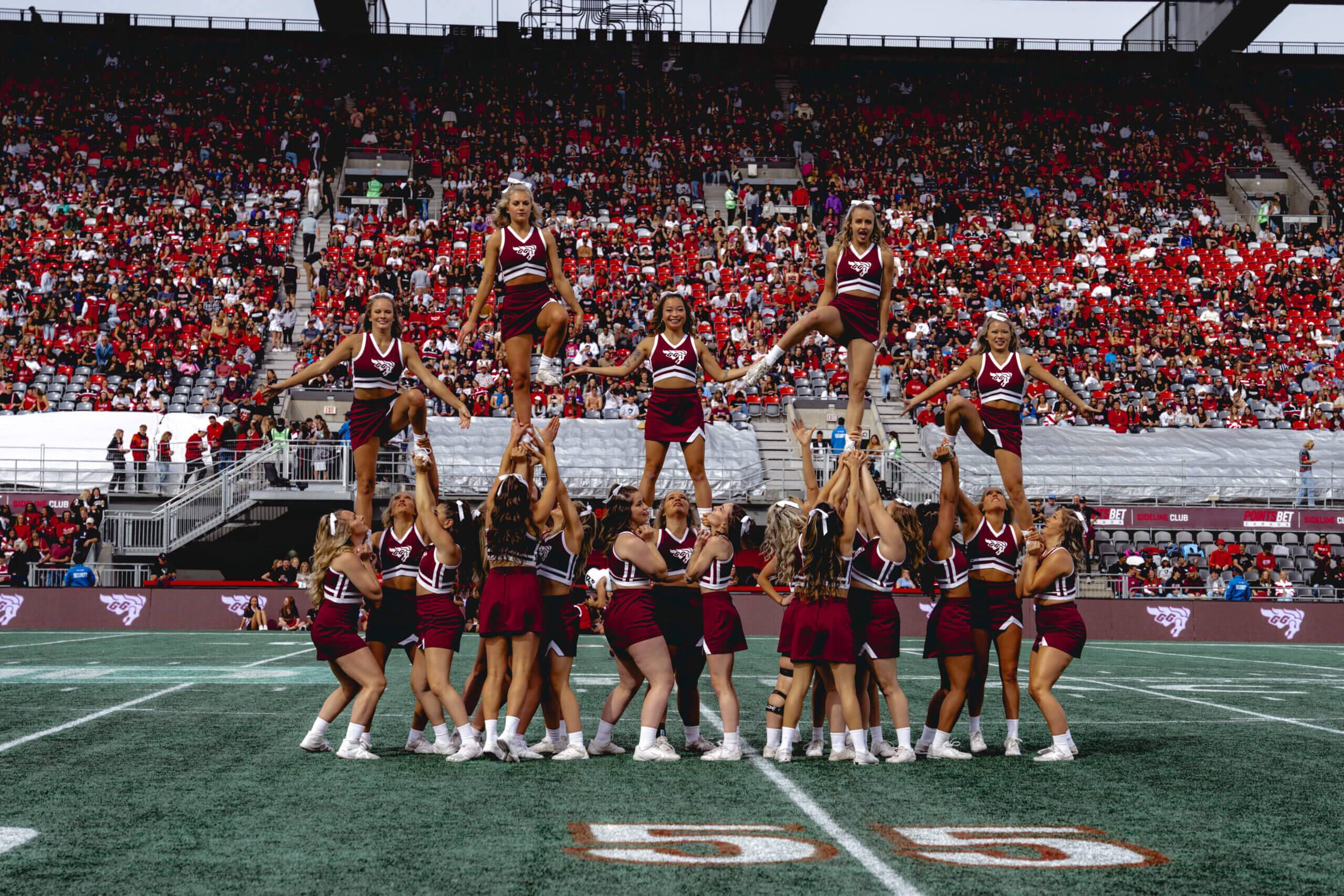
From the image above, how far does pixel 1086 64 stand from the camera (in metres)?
43.8

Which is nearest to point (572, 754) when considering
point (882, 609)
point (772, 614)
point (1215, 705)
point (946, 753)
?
point (882, 609)

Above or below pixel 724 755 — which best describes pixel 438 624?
above

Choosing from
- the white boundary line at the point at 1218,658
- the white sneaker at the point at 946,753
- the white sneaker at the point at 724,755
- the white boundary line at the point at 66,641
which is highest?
the white sneaker at the point at 724,755

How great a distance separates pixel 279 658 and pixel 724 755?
9.70m

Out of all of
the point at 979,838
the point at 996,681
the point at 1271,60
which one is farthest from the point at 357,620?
the point at 1271,60

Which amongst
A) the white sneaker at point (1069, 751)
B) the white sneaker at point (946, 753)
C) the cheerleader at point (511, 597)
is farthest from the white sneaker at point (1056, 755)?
the cheerleader at point (511, 597)

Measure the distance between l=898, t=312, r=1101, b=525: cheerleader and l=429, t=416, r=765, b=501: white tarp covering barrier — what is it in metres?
14.5

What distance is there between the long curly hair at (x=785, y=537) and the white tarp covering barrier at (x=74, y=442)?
1883 centimetres

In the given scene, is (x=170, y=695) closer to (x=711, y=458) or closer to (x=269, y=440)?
(x=269, y=440)

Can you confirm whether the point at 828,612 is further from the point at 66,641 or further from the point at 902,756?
the point at 66,641

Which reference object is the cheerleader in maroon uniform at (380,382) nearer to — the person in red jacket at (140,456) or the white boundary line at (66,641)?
the white boundary line at (66,641)

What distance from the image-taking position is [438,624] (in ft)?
26.2

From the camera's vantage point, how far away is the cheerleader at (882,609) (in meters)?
7.93

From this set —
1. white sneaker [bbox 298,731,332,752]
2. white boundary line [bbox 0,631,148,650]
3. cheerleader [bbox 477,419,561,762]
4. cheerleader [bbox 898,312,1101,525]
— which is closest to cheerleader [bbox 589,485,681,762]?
cheerleader [bbox 477,419,561,762]
